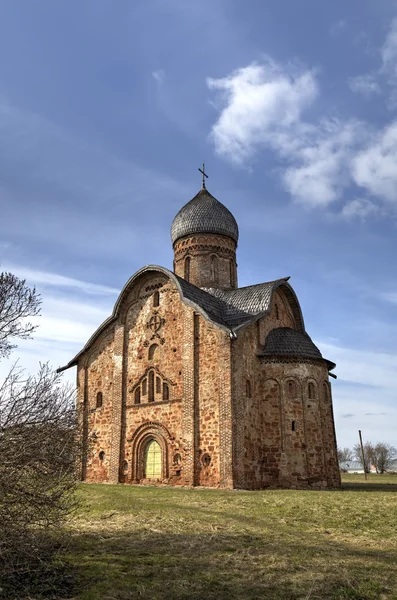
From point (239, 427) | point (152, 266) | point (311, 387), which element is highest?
point (152, 266)

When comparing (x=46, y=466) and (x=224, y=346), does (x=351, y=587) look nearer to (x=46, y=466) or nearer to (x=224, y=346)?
(x=46, y=466)

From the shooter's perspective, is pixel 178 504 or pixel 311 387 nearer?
pixel 178 504

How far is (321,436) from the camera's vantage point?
18031 millimetres

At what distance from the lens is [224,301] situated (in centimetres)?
2055

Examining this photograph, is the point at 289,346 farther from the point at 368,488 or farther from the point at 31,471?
the point at 31,471

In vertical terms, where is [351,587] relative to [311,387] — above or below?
below

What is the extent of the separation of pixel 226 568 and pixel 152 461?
12.7 meters

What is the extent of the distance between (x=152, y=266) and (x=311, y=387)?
24.0 ft

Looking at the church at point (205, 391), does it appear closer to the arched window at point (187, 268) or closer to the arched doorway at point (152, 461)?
the arched doorway at point (152, 461)

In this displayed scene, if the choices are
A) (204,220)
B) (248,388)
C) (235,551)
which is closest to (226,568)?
(235,551)

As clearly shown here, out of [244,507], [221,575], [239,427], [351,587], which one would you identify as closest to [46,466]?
[221,575]

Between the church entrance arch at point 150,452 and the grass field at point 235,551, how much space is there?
6.64m

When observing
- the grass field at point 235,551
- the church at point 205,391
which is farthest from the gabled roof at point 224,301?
the grass field at point 235,551

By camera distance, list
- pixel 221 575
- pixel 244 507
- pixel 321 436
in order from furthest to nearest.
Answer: pixel 321 436 → pixel 244 507 → pixel 221 575
